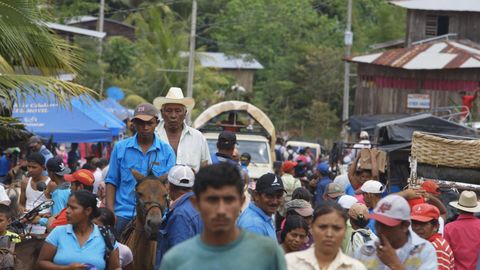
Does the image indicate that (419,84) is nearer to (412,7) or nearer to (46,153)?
(412,7)

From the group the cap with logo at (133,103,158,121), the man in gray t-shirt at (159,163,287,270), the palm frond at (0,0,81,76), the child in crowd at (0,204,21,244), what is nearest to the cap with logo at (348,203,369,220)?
the cap with logo at (133,103,158,121)

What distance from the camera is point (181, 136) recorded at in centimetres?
1216

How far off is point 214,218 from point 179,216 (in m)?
3.17

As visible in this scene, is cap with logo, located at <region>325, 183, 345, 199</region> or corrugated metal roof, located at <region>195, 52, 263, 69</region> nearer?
cap with logo, located at <region>325, 183, 345, 199</region>

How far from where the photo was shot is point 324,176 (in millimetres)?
19844

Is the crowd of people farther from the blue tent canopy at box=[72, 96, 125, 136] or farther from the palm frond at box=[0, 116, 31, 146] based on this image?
the blue tent canopy at box=[72, 96, 125, 136]

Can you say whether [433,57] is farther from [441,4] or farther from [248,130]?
[248,130]

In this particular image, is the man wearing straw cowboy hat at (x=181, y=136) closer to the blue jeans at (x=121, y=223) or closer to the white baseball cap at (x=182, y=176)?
the blue jeans at (x=121, y=223)

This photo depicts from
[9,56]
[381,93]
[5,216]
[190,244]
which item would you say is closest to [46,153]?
[9,56]

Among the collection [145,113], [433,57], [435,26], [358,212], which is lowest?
[358,212]

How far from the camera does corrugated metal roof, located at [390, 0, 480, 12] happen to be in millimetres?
52188

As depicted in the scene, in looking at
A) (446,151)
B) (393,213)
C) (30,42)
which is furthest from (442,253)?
(30,42)

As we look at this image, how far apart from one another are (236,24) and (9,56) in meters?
55.8

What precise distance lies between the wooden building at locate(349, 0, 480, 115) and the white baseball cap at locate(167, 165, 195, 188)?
37.2 metres
